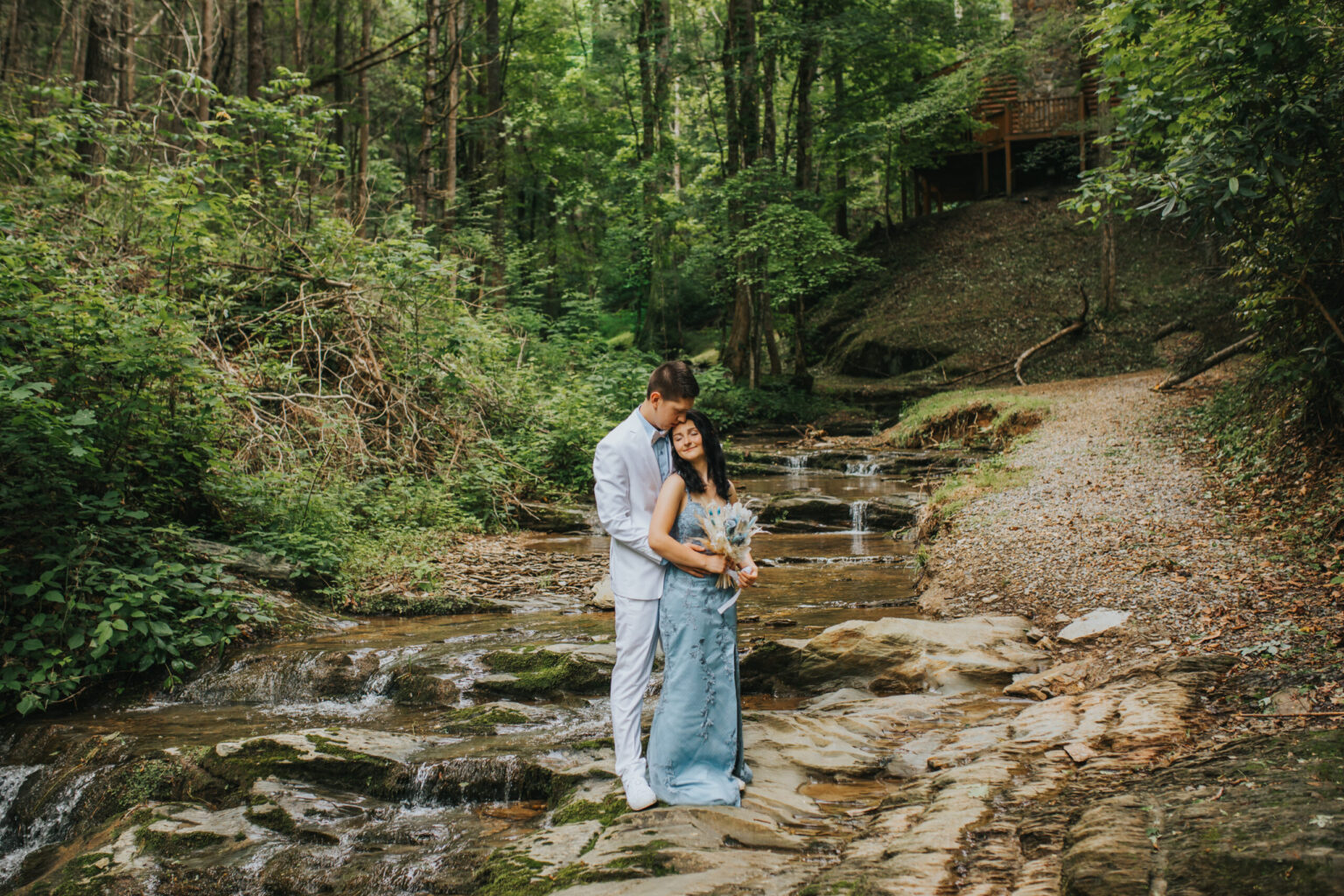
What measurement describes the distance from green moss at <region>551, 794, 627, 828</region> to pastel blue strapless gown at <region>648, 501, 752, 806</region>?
0.24m

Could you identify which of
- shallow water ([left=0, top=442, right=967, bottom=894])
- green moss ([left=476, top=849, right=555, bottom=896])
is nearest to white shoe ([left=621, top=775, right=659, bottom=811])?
green moss ([left=476, top=849, right=555, bottom=896])

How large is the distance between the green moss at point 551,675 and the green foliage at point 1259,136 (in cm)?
534

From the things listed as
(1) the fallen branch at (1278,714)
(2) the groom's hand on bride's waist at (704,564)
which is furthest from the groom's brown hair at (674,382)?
(1) the fallen branch at (1278,714)

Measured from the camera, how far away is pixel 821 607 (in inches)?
310

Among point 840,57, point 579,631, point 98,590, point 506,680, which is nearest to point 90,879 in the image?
point 506,680

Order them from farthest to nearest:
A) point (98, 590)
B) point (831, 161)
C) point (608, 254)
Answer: point (608, 254)
point (831, 161)
point (98, 590)

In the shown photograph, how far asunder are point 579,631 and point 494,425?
6.70 m

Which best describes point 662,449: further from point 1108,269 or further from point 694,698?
point 1108,269

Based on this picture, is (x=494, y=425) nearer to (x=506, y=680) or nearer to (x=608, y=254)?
(x=506, y=680)

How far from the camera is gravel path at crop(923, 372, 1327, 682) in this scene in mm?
5371

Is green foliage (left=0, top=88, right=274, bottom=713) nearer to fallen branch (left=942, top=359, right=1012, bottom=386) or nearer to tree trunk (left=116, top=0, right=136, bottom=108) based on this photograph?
tree trunk (left=116, top=0, right=136, bottom=108)

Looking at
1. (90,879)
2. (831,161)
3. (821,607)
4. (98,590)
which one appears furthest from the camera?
(831,161)

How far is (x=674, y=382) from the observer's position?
3646mm

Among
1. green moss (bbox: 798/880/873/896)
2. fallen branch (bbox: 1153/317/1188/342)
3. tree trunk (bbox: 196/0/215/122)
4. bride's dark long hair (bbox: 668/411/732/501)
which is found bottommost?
green moss (bbox: 798/880/873/896)
